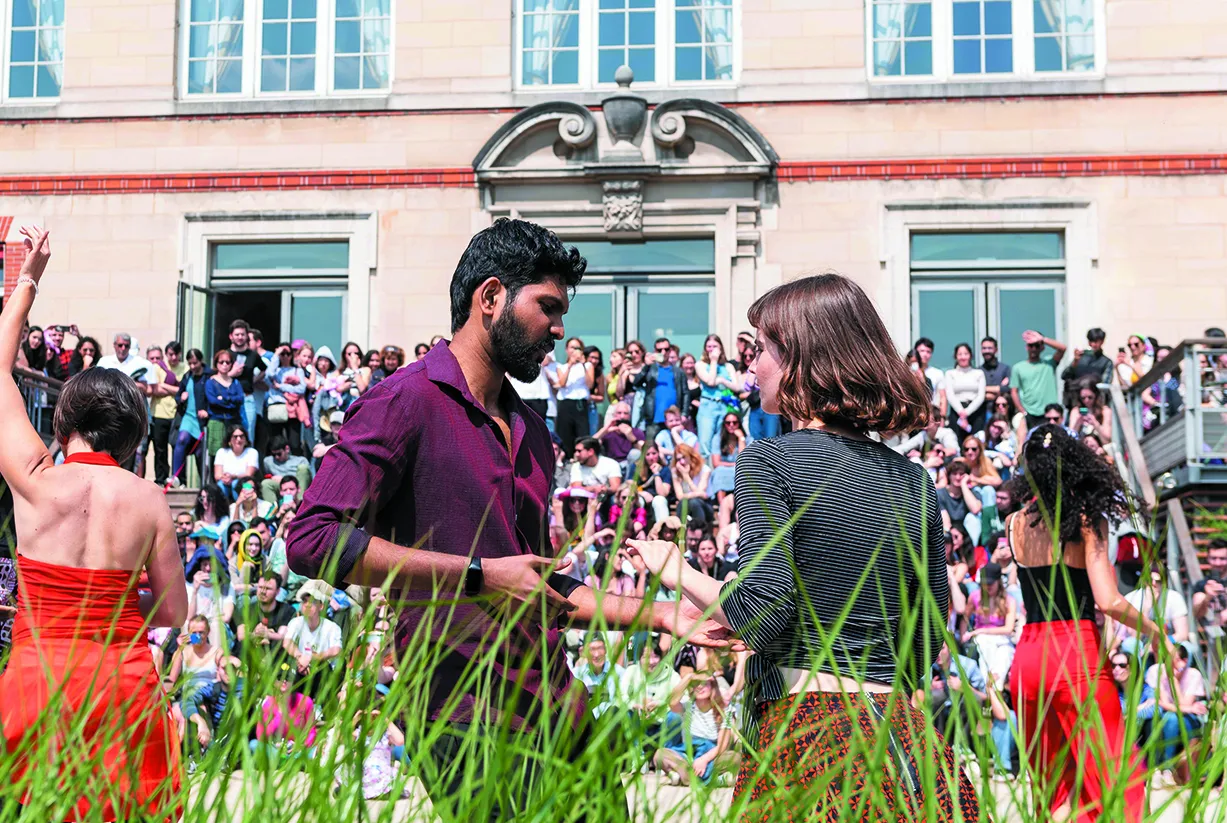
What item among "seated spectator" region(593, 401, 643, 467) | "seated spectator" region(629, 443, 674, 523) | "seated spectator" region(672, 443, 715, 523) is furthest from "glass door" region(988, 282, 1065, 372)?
"seated spectator" region(629, 443, 674, 523)

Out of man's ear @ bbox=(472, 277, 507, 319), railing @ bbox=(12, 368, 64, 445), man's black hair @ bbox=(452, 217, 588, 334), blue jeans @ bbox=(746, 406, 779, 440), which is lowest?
man's ear @ bbox=(472, 277, 507, 319)

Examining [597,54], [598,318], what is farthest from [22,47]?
[598,318]

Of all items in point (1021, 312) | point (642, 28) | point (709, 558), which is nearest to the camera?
point (709, 558)

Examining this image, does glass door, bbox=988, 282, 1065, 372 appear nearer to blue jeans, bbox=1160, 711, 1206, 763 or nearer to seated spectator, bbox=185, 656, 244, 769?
blue jeans, bbox=1160, 711, 1206, 763

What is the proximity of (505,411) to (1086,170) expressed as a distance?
17.7 metres

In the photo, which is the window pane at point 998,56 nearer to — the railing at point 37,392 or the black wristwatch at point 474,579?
the railing at point 37,392

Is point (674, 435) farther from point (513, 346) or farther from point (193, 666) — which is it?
point (193, 666)

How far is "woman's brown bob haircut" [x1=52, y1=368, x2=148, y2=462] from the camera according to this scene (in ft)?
12.4

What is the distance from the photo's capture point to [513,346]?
126 inches

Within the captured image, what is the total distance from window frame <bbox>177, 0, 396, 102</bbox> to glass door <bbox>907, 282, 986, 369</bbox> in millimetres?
7848

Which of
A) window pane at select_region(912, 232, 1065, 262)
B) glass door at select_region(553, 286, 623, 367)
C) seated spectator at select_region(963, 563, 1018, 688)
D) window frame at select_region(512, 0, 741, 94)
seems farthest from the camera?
window frame at select_region(512, 0, 741, 94)

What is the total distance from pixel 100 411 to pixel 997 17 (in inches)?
724

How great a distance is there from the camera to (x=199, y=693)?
2619mm

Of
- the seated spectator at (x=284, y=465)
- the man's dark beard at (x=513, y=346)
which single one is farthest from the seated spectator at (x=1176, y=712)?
the seated spectator at (x=284, y=465)
